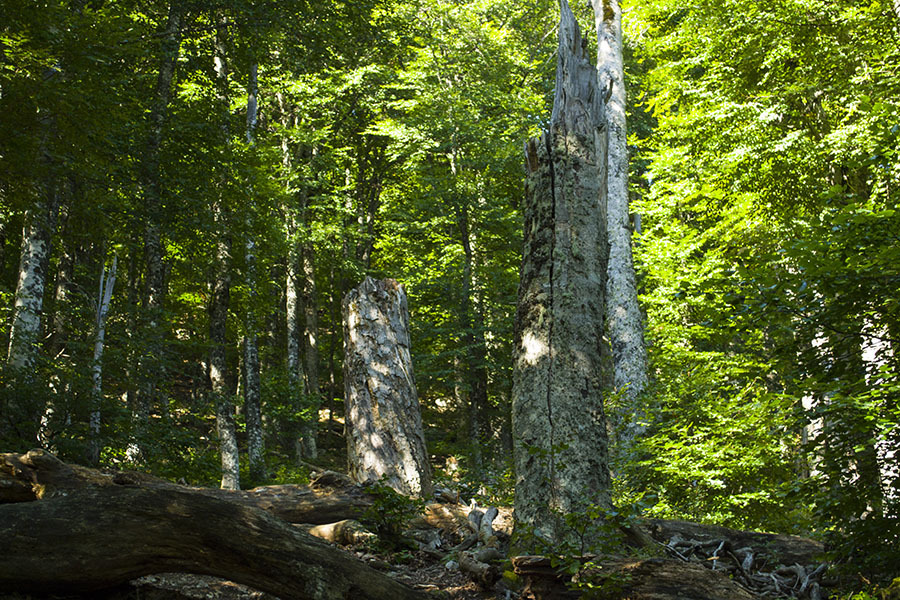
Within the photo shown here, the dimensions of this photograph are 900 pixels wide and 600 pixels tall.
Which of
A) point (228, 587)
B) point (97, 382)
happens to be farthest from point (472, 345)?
point (228, 587)

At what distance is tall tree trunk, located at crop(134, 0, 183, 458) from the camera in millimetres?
10531

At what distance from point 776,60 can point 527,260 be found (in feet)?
28.7

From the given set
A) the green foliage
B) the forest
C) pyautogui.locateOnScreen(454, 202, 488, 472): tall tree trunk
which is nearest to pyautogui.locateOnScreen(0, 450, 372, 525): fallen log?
the forest

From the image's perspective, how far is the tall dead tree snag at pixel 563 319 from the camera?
5082 mm

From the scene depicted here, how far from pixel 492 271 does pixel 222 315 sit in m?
9.12

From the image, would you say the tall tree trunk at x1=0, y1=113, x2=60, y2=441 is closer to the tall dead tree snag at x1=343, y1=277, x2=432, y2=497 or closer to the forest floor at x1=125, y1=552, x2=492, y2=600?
the forest floor at x1=125, y1=552, x2=492, y2=600

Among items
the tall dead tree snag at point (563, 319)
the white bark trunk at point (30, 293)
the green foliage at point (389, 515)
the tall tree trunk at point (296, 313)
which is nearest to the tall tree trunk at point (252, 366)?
the tall tree trunk at point (296, 313)

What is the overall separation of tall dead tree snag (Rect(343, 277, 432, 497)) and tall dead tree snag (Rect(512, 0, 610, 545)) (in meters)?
3.26

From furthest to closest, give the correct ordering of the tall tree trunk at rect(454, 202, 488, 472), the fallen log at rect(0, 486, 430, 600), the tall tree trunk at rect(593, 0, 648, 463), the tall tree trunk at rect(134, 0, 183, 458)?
the tall tree trunk at rect(454, 202, 488, 472) → the tall tree trunk at rect(593, 0, 648, 463) → the tall tree trunk at rect(134, 0, 183, 458) → the fallen log at rect(0, 486, 430, 600)

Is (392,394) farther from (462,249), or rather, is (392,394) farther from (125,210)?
(462,249)

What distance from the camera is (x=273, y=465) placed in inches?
676

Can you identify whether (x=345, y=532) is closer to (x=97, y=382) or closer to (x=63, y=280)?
(x=97, y=382)

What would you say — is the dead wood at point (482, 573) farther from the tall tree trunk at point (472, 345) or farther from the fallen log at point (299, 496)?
the tall tree trunk at point (472, 345)

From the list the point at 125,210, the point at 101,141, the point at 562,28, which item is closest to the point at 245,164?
the point at 125,210
